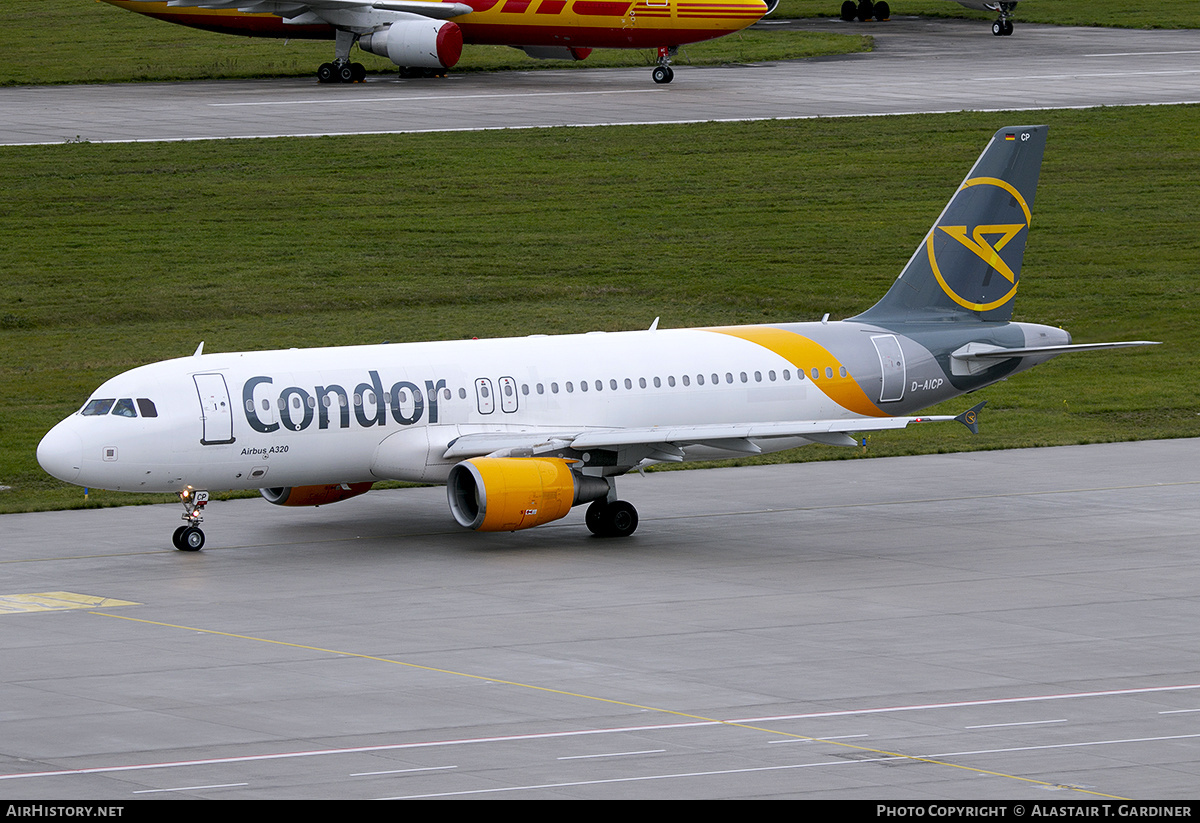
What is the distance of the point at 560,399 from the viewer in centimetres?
3638

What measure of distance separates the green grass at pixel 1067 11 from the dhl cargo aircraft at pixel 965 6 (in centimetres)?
133

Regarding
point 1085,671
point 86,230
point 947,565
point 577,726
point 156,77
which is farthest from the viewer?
point 156,77

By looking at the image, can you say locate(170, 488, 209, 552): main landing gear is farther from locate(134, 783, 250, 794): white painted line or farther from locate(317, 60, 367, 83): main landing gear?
locate(317, 60, 367, 83): main landing gear

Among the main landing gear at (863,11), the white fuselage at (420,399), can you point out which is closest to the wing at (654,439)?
the white fuselage at (420,399)

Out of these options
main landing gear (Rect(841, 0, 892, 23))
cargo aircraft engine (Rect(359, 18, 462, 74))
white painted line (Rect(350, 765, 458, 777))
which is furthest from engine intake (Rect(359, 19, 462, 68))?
white painted line (Rect(350, 765, 458, 777))

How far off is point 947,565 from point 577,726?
12126 mm

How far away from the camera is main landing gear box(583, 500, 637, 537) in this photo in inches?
1411

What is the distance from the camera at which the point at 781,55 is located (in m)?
94.2

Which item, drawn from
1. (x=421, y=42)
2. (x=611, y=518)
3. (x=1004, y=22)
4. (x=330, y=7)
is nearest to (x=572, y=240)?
(x=421, y=42)

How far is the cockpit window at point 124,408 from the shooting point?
33.2 m

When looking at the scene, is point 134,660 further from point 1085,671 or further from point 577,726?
point 1085,671

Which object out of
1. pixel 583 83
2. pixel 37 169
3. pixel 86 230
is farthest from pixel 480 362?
pixel 583 83

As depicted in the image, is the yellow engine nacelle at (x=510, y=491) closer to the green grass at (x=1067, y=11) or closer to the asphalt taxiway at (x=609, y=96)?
the asphalt taxiway at (x=609, y=96)

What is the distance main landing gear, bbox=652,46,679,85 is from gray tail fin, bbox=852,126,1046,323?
43273mm
